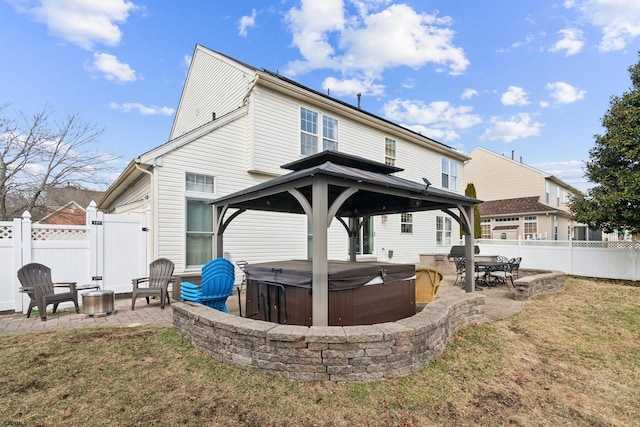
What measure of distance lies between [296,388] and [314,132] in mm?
8630

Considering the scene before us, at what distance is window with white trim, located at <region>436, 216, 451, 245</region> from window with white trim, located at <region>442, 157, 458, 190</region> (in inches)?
69.5

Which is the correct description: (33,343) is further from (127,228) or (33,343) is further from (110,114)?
(110,114)

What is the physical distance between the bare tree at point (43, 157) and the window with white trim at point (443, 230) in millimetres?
16453

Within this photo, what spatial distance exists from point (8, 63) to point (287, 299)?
14421 mm

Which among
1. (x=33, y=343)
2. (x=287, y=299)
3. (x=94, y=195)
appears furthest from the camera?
(x=94, y=195)

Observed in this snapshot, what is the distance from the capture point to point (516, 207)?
22344 mm

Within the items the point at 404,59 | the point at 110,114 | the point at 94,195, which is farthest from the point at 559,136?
the point at 94,195

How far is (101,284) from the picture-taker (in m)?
6.93

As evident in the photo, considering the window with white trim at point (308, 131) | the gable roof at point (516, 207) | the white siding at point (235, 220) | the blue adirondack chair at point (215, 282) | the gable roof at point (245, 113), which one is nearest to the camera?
the blue adirondack chair at point (215, 282)

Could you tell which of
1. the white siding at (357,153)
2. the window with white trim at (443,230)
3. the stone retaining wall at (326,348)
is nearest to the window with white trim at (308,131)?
the white siding at (357,153)

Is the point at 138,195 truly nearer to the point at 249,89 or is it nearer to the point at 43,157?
the point at 249,89

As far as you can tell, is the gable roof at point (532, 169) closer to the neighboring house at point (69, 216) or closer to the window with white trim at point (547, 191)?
the window with white trim at point (547, 191)

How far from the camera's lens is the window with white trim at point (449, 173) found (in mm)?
15922

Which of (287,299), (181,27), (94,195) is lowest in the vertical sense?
(287,299)
